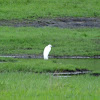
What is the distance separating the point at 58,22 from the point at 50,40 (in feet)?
20.6

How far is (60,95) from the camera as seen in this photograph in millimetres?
9273

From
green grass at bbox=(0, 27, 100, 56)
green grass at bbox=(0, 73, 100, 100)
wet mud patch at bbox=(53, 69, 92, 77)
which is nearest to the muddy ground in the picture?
green grass at bbox=(0, 27, 100, 56)

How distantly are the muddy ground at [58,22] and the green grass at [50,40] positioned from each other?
58.8 inches

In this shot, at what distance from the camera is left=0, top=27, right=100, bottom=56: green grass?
23.5 m

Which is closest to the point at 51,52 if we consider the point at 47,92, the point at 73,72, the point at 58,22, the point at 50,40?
the point at 50,40

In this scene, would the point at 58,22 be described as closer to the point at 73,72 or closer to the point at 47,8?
the point at 47,8

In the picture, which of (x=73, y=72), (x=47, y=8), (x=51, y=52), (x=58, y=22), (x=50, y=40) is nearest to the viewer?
→ (x=73, y=72)

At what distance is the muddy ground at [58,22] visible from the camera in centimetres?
3172

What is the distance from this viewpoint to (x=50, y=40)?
26.6 meters

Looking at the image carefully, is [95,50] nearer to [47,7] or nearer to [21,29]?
[21,29]

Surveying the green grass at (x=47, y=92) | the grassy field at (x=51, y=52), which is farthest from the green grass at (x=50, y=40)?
the green grass at (x=47, y=92)

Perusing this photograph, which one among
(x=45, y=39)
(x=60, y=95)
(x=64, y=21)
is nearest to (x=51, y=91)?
(x=60, y=95)

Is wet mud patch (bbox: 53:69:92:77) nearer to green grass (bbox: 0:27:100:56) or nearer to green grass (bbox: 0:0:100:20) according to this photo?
green grass (bbox: 0:27:100:56)

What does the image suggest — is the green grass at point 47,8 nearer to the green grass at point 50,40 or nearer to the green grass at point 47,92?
the green grass at point 50,40
